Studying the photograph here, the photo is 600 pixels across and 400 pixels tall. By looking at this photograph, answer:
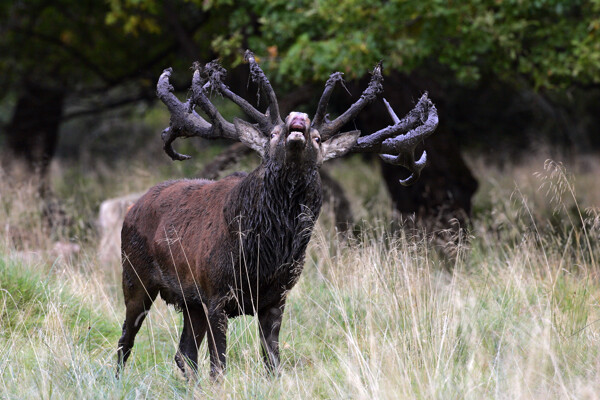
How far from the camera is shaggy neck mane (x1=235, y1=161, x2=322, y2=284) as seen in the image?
484 cm

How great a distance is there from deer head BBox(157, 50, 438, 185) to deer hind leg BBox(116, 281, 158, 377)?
108 centimetres

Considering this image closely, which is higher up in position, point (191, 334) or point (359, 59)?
point (359, 59)

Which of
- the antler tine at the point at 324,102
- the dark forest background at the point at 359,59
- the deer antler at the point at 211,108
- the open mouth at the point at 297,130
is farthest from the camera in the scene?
the dark forest background at the point at 359,59

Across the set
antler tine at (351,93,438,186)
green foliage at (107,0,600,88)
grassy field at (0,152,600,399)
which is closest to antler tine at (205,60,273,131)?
antler tine at (351,93,438,186)

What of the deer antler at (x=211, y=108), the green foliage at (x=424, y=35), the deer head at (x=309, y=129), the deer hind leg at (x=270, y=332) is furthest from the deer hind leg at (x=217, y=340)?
the green foliage at (x=424, y=35)

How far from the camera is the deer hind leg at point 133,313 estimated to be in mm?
5590

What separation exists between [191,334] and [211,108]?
1.54 metres

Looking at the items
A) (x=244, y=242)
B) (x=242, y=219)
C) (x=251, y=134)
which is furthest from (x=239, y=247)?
(x=251, y=134)

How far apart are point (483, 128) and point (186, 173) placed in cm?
1023

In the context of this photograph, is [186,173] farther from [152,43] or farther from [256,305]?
[256,305]

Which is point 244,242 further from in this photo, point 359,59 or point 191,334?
point 359,59

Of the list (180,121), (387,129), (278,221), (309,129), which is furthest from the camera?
(180,121)

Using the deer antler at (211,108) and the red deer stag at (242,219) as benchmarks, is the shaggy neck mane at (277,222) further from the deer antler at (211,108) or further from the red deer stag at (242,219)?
the deer antler at (211,108)

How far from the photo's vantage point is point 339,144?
5141 millimetres
